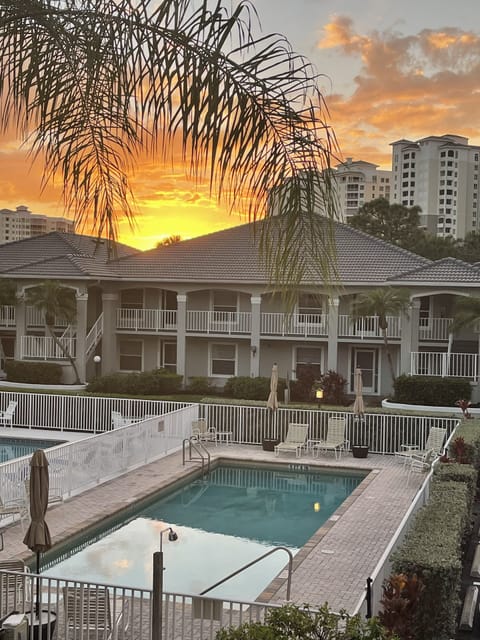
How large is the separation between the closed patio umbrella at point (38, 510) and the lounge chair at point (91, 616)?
142cm

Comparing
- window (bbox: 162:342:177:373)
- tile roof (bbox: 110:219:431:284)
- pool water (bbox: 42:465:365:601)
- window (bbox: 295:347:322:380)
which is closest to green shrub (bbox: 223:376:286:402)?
window (bbox: 295:347:322:380)

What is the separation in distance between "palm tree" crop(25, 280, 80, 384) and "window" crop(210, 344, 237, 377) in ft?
19.4

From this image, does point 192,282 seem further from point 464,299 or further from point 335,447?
point 335,447

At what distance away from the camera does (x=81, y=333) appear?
114ft

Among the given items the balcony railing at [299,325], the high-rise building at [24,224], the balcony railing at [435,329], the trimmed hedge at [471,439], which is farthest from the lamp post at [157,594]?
the balcony railing at [435,329]

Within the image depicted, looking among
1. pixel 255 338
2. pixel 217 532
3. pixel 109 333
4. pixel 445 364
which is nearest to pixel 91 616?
pixel 217 532

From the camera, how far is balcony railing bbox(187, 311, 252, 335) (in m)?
34.9

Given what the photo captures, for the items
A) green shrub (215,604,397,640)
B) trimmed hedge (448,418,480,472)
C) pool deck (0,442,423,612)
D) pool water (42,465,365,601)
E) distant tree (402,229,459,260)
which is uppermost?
distant tree (402,229,459,260)

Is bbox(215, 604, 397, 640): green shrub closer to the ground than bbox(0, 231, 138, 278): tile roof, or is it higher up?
closer to the ground

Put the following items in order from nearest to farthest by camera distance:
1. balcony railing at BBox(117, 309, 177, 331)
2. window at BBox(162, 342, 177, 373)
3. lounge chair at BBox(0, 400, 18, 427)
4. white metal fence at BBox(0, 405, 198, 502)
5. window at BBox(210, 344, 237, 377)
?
white metal fence at BBox(0, 405, 198, 502), lounge chair at BBox(0, 400, 18, 427), window at BBox(210, 344, 237, 377), balcony railing at BBox(117, 309, 177, 331), window at BBox(162, 342, 177, 373)

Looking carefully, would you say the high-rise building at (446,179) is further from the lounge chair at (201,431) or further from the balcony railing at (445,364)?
the lounge chair at (201,431)

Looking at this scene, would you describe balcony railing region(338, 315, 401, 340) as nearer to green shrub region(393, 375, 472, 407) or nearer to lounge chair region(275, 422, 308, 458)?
green shrub region(393, 375, 472, 407)

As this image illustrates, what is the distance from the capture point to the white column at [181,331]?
34688 millimetres

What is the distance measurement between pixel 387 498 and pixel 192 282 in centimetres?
1899
